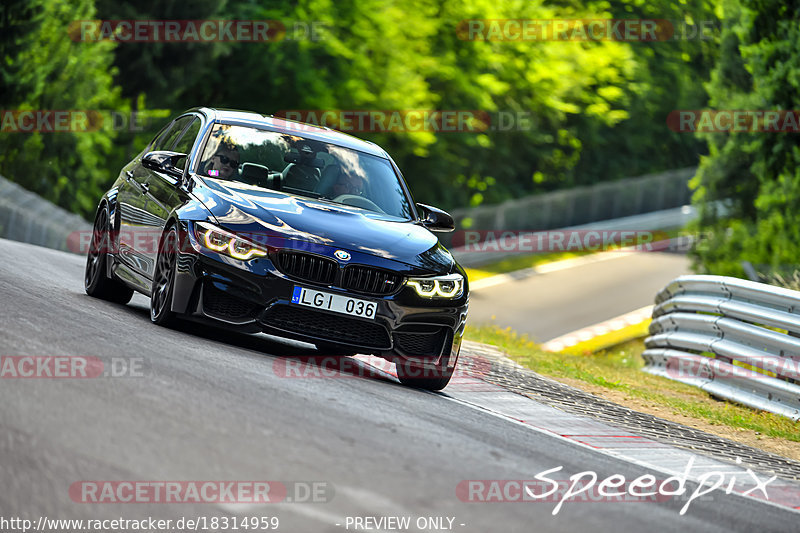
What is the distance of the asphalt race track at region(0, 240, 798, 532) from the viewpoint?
486 centimetres

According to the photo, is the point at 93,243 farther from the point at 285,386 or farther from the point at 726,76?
the point at 726,76

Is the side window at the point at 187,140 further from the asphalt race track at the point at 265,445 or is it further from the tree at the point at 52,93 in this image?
the tree at the point at 52,93

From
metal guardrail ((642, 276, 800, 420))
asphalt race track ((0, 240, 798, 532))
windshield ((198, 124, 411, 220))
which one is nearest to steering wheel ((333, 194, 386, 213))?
windshield ((198, 124, 411, 220))

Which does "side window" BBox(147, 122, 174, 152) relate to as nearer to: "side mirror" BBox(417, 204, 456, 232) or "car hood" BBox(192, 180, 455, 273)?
"car hood" BBox(192, 180, 455, 273)

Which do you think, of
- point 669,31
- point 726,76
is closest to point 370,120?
point 726,76

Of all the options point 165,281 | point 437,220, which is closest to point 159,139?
point 165,281

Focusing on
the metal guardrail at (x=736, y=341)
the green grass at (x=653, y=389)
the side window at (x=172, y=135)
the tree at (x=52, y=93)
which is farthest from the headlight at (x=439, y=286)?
the tree at (x=52, y=93)

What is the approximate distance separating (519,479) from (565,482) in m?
0.33

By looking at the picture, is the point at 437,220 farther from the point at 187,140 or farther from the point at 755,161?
the point at 755,161

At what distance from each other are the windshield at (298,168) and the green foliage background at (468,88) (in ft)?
45.3

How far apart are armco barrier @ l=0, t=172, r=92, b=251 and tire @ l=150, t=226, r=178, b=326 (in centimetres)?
1220

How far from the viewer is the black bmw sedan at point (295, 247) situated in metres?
8.34

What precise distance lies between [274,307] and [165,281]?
1032 mm

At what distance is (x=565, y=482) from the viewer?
6266 mm
